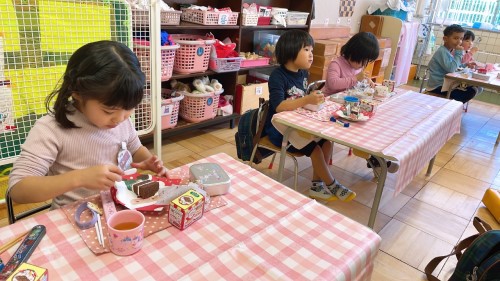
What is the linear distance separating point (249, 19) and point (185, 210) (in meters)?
2.59

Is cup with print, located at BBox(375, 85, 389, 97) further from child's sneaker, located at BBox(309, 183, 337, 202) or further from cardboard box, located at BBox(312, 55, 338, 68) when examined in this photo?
cardboard box, located at BBox(312, 55, 338, 68)

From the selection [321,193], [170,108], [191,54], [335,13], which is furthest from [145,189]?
[335,13]

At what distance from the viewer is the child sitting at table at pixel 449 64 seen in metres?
3.72

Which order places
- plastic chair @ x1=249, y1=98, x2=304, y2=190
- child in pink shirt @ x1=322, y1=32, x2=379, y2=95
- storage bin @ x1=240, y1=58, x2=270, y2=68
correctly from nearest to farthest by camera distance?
plastic chair @ x1=249, y1=98, x2=304, y2=190 → child in pink shirt @ x1=322, y1=32, x2=379, y2=95 → storage bin @ x1=240, y1=58, x2=270, y2=68

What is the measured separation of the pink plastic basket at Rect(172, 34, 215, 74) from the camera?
274cm

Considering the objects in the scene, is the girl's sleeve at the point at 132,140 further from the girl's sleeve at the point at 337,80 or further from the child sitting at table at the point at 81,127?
the girl's sleeve at the point at 337,80

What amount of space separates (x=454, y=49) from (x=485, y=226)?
3182 mm

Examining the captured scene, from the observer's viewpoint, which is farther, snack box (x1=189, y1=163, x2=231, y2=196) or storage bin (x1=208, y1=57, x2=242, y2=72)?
storage bin (x1=208, y1=57, x2=242, y2=72)

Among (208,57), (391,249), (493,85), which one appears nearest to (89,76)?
(391,249)

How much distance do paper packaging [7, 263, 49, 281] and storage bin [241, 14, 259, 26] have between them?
2.76 meters

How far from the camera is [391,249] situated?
1935mm

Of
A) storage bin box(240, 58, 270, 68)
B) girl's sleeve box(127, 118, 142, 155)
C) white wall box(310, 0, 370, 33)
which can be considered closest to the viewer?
girl's sleeve box(127, 118, 142, 155)

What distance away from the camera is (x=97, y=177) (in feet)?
2.99

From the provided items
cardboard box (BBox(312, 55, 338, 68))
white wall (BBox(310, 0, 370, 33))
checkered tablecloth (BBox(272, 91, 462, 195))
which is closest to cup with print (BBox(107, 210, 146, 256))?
checkered tablecloth (BBox(272, 91, 462, 195))
